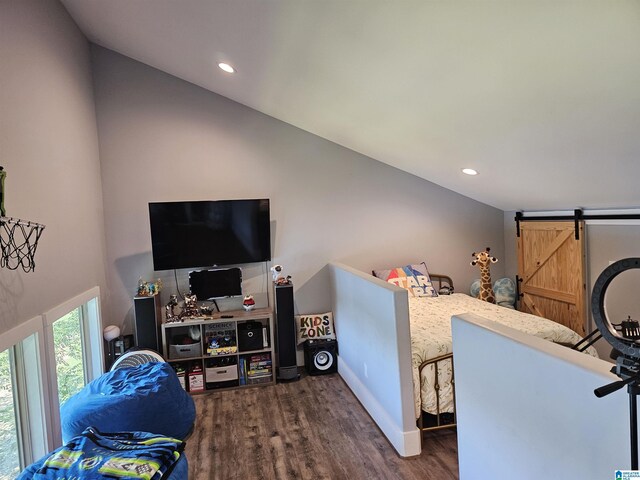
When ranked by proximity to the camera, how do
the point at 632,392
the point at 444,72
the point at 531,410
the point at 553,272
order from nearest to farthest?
the point at 632,392, the point at 531,410, the point at 444,72, the point at 553,272

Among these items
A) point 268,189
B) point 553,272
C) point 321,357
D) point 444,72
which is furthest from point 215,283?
point 553,272

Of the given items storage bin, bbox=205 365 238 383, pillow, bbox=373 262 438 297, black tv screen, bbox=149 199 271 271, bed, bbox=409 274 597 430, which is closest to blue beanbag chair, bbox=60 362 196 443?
storage bin, bbox=205 365 238 383

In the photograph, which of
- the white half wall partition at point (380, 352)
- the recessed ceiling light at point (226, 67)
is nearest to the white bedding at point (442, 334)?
the white half wall partition at point (380, 352)

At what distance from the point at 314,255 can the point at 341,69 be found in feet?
7.87

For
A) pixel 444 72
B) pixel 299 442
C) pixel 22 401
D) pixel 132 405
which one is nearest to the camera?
pixel 444 72

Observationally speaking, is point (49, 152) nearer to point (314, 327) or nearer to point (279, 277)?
point (279, 277)

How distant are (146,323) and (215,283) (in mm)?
741

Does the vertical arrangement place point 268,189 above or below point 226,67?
below

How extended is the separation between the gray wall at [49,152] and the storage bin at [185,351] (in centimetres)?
91

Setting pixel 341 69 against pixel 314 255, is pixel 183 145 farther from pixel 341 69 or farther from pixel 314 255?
→ pixel 341 69

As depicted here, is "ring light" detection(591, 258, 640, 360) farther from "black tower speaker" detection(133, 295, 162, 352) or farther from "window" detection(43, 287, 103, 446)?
"black tower speaker" detection(133, 295, 162, 352)

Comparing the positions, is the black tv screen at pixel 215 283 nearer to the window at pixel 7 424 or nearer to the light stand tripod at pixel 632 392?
the window at pixel 7 424

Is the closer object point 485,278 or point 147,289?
point 147,289

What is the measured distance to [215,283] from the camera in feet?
14.7
